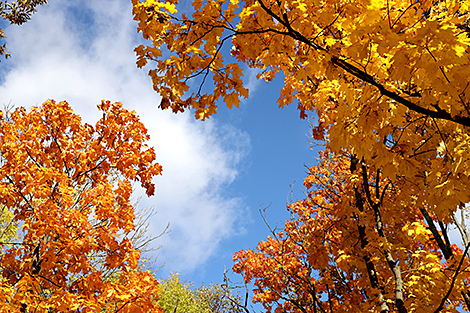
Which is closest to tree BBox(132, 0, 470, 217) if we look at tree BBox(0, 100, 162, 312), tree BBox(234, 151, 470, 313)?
tree BBox(234, 151, 470, 313)

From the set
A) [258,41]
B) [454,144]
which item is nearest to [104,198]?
[258,41]

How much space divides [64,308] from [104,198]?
2270 millimetres

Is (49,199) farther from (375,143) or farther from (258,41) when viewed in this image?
(375,143)

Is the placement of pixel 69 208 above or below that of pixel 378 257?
above

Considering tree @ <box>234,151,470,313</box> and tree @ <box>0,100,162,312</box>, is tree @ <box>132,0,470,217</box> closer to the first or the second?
tree @ <box>234,151,470,313</box>

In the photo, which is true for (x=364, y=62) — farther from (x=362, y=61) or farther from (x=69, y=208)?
(x=69, y=208)

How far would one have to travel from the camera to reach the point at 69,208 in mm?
7035

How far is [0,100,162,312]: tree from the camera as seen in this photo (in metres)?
5.57

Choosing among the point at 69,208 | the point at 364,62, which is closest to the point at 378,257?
the point at 364,62

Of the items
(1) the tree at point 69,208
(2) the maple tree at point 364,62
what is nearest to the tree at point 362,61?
(2) the maple tree at point 364,62

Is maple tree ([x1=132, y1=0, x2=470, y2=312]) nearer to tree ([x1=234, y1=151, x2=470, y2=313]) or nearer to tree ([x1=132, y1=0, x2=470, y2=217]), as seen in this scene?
tree ([x1=132, y1=0, x2=470, y2=217])

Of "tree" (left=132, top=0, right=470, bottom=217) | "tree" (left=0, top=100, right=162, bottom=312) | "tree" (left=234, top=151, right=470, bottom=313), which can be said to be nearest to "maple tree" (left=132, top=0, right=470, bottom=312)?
"tree" (left=132, top=0, right=470, bottom=217)

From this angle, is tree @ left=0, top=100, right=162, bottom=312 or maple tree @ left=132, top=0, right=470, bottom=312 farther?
tree @ left=0, top=100, right=162, bottom=312

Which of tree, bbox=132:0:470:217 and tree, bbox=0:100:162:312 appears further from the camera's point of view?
tree, bbox=0:100:162:312
